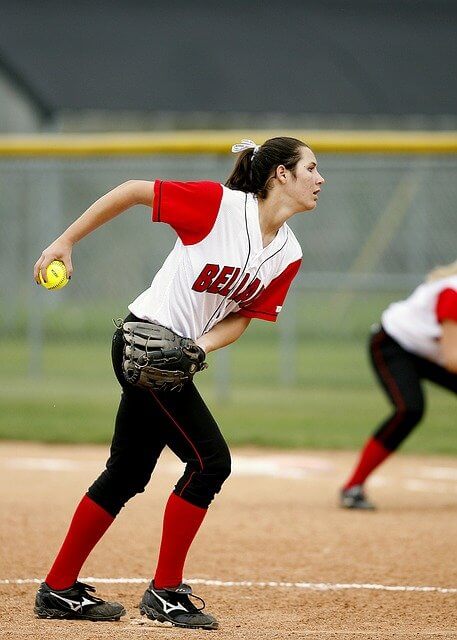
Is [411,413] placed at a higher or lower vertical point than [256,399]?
A: lower

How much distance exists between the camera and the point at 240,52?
1010 inches

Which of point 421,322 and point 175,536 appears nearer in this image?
point 175,536

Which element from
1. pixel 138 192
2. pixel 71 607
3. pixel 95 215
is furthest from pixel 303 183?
pixel 71 607

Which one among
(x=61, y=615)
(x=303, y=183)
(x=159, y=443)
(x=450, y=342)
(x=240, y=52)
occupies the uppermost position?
(x=240, y=52)

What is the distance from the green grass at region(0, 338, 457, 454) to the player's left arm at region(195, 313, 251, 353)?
441 cm

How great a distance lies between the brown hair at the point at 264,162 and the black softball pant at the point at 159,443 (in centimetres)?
63

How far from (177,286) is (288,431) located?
17.2ft

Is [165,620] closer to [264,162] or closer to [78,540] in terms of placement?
[78,540]

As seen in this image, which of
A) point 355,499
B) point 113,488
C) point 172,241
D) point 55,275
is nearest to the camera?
point 55,275

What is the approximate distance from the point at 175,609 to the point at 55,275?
1.20 metres

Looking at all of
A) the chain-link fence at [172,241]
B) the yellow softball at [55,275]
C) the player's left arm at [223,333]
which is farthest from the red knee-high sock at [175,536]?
the chain-link fence at [172,241]

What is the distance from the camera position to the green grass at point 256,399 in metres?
8.65

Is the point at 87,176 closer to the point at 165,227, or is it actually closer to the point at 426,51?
the point at 165,227

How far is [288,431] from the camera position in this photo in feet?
28.8
